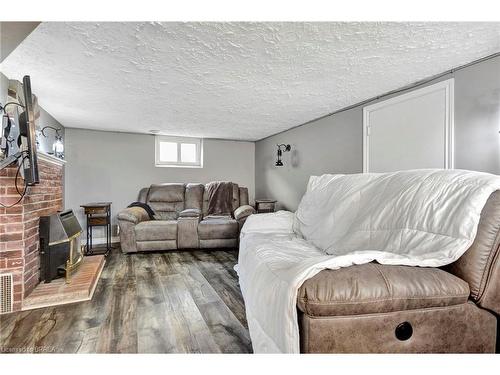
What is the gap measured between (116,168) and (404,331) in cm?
462

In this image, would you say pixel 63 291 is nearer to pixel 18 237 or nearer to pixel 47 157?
pixel 18 237

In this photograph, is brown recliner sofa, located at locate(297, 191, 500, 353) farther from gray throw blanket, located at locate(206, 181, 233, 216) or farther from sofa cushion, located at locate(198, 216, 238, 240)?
gray throw blanket, located at locate(206, 181, 233, 216)

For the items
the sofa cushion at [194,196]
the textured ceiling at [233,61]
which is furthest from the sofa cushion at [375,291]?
the sofa cushion at [194,196]

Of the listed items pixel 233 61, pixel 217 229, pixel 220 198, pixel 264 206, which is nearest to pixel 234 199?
pixel 220 198

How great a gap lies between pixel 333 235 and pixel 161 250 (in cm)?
281

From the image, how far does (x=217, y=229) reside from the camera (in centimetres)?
376

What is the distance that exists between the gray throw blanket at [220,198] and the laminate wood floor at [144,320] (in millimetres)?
1702

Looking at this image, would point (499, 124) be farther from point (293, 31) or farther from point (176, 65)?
point (176, 65)

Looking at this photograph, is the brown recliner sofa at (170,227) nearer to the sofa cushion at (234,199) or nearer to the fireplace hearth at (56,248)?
the sofa cushion at (234,199)

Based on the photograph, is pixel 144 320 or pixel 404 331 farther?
pixel 144 320

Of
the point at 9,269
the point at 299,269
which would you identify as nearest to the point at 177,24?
the point at 299,269

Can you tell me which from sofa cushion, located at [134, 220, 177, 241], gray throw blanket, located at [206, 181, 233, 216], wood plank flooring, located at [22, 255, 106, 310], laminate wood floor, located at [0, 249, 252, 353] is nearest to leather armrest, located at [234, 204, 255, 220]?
gray throw blanket, located at [206, 181, 233, 216]
